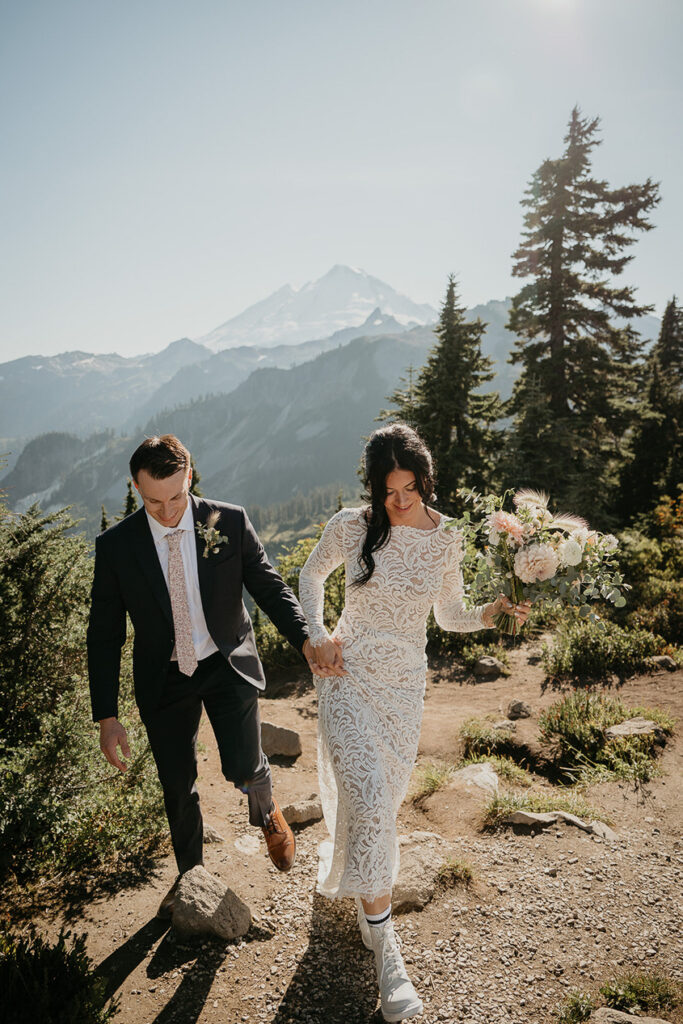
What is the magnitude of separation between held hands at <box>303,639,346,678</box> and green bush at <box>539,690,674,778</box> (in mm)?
3732

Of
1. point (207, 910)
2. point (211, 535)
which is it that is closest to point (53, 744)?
point (207, 910)

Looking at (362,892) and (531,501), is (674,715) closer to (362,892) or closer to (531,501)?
(531,501)

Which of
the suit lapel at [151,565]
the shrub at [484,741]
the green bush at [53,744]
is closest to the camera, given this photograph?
the suit lapel at [151,565]

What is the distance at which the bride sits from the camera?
2.89m

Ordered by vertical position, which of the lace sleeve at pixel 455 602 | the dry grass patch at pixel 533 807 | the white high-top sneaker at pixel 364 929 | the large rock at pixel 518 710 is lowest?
the large rock at pixel 518 710

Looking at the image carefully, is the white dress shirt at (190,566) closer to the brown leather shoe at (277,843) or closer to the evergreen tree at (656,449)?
the brown leather shoe at (277,843)

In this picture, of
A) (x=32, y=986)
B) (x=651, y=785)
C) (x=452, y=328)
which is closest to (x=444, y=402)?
(x=452, y=328)

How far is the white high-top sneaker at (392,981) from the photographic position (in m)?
2.56

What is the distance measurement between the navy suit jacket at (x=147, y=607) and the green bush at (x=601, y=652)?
654 centimetres

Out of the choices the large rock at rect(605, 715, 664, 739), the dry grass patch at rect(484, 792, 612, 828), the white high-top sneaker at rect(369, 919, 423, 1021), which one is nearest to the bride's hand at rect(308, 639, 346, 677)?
the white high-top sneaker at rect(369, 919, 423, 1021)

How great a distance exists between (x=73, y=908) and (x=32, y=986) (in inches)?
55.6

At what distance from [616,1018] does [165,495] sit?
134 inches

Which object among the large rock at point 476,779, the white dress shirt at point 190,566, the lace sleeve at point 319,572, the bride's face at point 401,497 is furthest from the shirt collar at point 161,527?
the large rock at point 476,779

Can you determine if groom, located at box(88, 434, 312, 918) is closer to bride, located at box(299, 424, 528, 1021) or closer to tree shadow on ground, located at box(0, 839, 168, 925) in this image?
bride, located at box(299, 424, 528, 1021)
